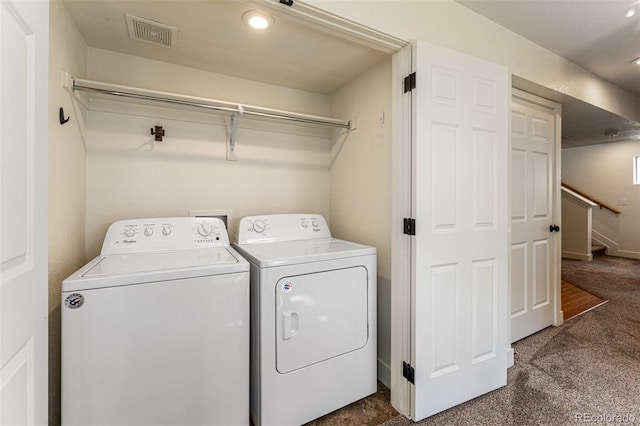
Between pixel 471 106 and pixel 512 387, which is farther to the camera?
pixel 512 387

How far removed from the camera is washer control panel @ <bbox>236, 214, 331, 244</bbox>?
76.9 inches

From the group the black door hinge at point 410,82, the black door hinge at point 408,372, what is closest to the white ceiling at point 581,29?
the black door hinge at point 410,82

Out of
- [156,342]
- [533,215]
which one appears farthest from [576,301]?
Result: [156,342]

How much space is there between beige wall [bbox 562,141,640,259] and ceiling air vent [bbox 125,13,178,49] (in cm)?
737

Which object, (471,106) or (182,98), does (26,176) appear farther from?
(471,106)

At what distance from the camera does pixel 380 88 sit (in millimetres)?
1923


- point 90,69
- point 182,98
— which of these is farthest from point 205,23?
point 90,69

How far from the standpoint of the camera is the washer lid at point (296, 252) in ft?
4.76

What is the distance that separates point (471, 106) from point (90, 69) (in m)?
2.31

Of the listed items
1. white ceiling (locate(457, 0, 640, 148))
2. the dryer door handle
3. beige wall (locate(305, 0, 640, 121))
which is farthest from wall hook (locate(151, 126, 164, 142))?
white ceiling (locate(457, 0, 640, 148))

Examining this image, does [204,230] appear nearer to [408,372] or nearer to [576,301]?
[408,372]

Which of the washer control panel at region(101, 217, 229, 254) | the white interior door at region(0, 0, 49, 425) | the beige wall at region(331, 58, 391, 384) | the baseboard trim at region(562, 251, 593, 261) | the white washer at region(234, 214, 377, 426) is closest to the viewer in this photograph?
the white interior door at region(0, 0, 49, 425)

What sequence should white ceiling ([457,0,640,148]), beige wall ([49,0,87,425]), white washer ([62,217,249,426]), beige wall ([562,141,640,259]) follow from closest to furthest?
white washer ([62,217,249,426]), beige wall ([49,0,87,425]), white ceiling ([457,0,640,148]), beige wall ([562,141,640,259])

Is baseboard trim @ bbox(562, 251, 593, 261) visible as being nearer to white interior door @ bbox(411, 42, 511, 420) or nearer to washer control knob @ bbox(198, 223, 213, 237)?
white interior door @ bbox(411, 42, 511, 420)
